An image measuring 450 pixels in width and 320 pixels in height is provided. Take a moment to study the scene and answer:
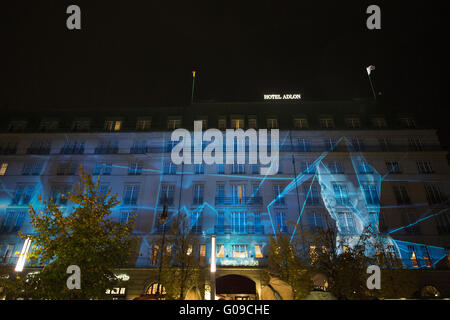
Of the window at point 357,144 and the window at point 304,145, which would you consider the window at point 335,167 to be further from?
the window at point 304,145

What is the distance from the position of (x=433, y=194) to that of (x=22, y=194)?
49.4 metres

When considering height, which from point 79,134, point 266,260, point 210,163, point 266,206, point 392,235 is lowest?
point 266,260

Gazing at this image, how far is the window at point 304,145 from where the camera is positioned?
105 ft

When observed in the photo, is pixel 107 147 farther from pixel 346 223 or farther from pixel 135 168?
pixel 346 223

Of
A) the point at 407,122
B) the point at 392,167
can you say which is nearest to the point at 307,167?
the point at 392,167

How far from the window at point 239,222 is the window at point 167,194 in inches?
300

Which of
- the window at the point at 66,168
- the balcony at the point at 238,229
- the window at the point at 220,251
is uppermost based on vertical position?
the window at the point at 66,168

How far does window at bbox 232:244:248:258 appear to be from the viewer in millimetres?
26312

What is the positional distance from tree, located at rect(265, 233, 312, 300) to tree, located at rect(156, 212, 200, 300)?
7.28 metres

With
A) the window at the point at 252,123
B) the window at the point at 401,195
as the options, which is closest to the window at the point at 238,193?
the window at the point at 252,123
